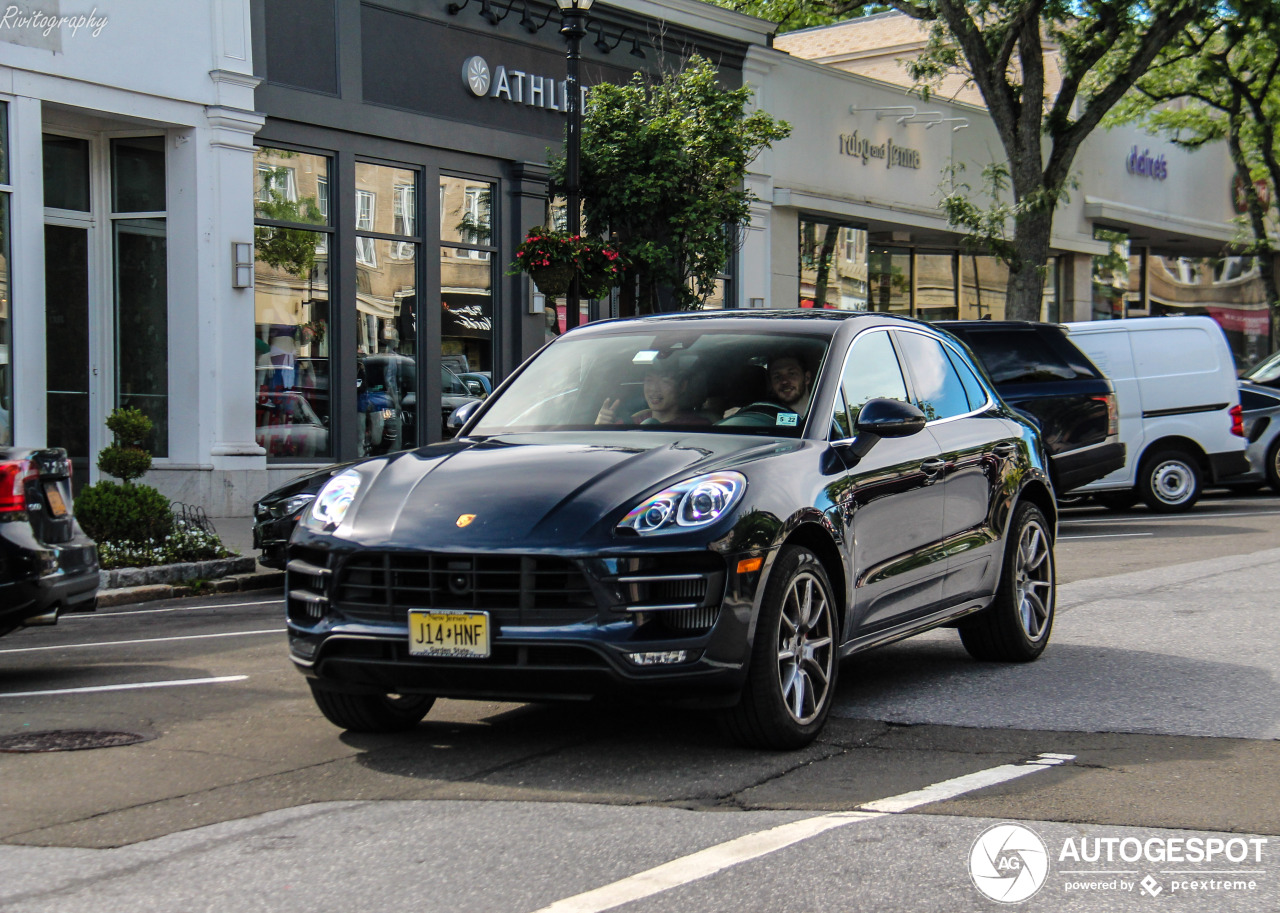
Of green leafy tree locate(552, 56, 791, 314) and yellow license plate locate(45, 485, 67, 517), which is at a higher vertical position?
green leafy tree locate(552, 56, 791, 314)

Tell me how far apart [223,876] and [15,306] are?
39.6ft

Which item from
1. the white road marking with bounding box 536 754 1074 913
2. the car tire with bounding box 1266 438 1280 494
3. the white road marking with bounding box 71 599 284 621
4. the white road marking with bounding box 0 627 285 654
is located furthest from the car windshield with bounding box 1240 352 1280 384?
the white road marking with bounding box 536 754 1074 913

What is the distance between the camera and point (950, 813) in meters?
4.84

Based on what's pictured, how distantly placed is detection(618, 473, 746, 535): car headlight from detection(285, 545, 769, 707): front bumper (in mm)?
116

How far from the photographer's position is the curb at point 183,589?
37.0ft

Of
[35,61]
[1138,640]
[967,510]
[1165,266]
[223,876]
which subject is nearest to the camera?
[223,876]

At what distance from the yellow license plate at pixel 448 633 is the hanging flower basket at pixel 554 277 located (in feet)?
37.6

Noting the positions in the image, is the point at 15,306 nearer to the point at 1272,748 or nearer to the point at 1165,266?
the point at 1272,748

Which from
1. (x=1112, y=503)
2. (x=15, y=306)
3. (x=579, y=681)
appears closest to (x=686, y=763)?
(x=579, y=681)

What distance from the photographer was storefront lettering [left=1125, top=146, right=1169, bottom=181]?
3741cm

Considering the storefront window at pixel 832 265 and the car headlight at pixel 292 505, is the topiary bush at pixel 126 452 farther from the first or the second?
the storefront window at pixel 832 265

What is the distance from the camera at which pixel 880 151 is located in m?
28.9

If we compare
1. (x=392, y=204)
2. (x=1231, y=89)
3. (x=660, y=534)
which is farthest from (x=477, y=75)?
(x=1231, y=89)

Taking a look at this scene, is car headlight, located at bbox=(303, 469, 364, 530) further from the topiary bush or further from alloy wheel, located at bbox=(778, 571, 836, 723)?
the topiary bush
